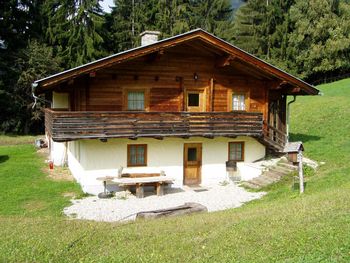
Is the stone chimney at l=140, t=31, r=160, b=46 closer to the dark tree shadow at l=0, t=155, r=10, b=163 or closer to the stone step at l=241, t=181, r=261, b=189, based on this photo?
the stone step at l=241, t=181, r=261, b=189

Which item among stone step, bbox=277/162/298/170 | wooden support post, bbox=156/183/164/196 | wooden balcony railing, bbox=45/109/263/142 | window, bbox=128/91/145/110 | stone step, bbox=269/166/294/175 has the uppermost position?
window, bbox=128/91/145/110

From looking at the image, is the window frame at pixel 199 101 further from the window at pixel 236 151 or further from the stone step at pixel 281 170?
the stone step at pixel 281 170

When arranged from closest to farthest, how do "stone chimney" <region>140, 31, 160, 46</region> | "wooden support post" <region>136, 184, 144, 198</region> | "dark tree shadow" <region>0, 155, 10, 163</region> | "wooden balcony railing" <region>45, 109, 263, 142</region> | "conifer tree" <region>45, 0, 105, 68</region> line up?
"wooden balcony railing" <region>45, 109, 263, 142</region>, "wooden support post" <region>136, 184, 144, 198</region>, "stone chimney" <region>140, 31, 160, 46</region>, "dark tree shadow" <region>0, 155, 10, 163</region>, "conifer tree" <region>45, 0, 105, 68</region>

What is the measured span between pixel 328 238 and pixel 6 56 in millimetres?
39461

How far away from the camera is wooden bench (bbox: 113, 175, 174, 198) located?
15602 millimetres

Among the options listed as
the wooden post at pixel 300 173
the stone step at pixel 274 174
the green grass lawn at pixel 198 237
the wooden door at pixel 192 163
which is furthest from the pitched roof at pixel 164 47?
the wooden post at pixel 300 173

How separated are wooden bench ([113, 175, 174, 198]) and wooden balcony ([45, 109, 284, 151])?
179 cm

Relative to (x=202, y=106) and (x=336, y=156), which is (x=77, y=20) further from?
(x=336, y=156)

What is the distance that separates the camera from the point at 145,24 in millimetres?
50312

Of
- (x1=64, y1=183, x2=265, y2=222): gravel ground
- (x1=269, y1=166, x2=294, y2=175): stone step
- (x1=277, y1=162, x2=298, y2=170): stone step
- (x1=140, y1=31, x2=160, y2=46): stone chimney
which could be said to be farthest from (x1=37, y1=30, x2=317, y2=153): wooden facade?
(x1=64, y1=183, x2=265, y2=222): gravel ground

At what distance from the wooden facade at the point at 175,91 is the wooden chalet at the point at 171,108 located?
0.04m

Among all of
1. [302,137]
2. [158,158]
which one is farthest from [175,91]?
[302,137]

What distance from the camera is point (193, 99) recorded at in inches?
747

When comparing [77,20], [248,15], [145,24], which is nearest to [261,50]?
[248,15]
